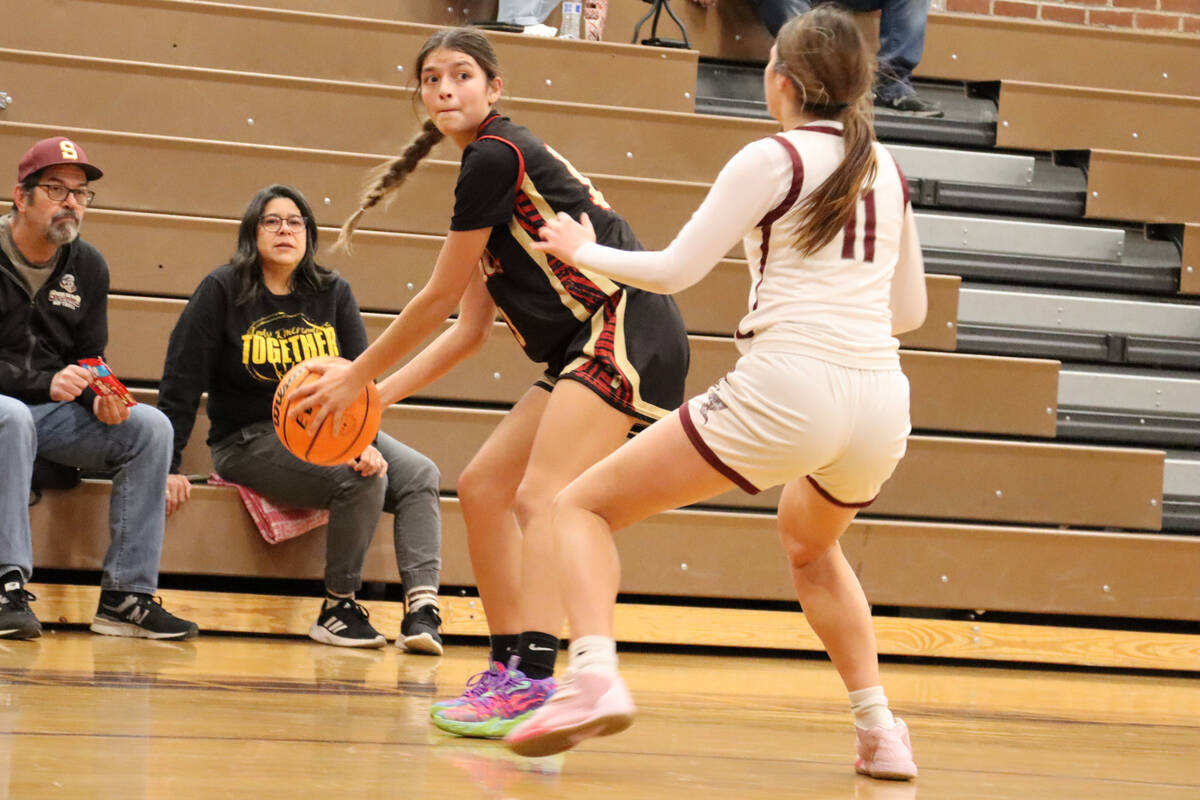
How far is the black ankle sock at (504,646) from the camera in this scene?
2748 mm

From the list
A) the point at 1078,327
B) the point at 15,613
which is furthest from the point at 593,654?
the point at 1078,327

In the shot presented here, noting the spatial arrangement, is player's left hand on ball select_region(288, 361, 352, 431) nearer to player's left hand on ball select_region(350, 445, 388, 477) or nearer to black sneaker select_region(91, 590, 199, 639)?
player's left hand on ball select_region(350, 445, 388, 477)

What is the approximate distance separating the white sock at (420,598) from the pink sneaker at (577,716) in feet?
5.93

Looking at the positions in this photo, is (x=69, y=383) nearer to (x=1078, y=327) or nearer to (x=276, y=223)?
(x=276, y=223)

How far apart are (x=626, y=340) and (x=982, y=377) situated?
8.15ft

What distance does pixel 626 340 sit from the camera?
2.58 metres

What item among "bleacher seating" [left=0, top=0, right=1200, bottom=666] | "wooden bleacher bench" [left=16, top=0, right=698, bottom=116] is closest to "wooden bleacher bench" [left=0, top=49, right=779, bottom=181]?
"bleacher seating" [left=0, top=0, right=1200, bottom=666]

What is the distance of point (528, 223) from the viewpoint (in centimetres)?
262

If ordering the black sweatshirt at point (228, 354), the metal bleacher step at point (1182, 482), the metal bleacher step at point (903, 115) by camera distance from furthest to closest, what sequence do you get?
the metal bleacher step at point (903, 115) < the metal bleacher step at point (1182, 482) < the black sweatshirt at point (228, 354)

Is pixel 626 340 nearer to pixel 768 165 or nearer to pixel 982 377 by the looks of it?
pixel 768 165

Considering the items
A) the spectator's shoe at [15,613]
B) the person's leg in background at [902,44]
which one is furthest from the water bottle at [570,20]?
the spectator's shoe at [15,613]

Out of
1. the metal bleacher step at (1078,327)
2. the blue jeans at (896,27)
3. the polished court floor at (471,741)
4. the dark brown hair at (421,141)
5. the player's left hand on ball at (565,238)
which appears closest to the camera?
the polished court floor at (471,741)

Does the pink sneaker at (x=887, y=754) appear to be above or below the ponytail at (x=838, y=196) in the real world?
below

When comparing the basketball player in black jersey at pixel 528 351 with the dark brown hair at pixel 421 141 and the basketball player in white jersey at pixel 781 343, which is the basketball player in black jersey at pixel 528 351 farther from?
the basketball player in white jersey at pixel 781 343
